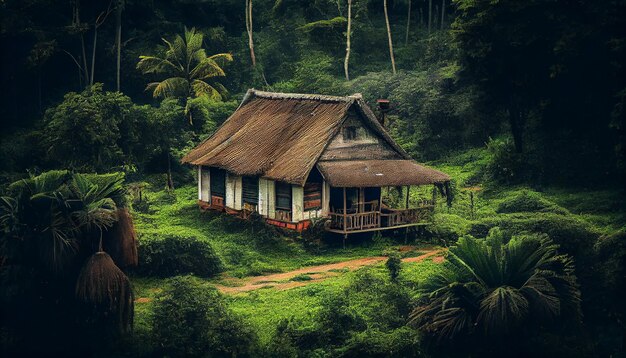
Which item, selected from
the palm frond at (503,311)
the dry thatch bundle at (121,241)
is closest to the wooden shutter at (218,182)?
the dry thatch bundle at (121,241)

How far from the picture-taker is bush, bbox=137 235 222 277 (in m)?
25.0

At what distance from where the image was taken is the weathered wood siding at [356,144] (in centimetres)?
2991

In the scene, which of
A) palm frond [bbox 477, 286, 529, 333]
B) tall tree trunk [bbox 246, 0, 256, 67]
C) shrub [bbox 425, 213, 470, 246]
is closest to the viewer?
palm frond [bbox 477, 286, 529, 333]

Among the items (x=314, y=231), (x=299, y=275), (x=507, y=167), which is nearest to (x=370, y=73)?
(x=507, y=167)

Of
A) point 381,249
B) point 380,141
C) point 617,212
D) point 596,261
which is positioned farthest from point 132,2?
point 596,261

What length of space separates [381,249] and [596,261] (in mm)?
8284

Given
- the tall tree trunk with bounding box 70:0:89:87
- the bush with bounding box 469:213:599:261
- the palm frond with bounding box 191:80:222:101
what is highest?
the tall tree trunk with bounding box 70:0:89:87

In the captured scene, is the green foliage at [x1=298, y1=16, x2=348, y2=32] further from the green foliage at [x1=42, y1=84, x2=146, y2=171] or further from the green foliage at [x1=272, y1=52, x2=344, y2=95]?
the green foliage at [x1=42, y1=84, x2=146, y2=171]

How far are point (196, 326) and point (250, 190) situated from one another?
11460mm

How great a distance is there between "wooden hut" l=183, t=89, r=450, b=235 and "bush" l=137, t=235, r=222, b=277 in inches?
168

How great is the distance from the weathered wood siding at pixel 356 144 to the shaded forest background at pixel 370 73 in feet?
21.4

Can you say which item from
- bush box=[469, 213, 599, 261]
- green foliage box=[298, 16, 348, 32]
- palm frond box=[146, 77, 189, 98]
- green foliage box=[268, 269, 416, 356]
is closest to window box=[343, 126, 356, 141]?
bush box=[469, 213, 599, 261]

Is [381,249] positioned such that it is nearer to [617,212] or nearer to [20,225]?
[617,212]

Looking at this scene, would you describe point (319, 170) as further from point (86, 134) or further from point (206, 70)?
point (206, 70)
